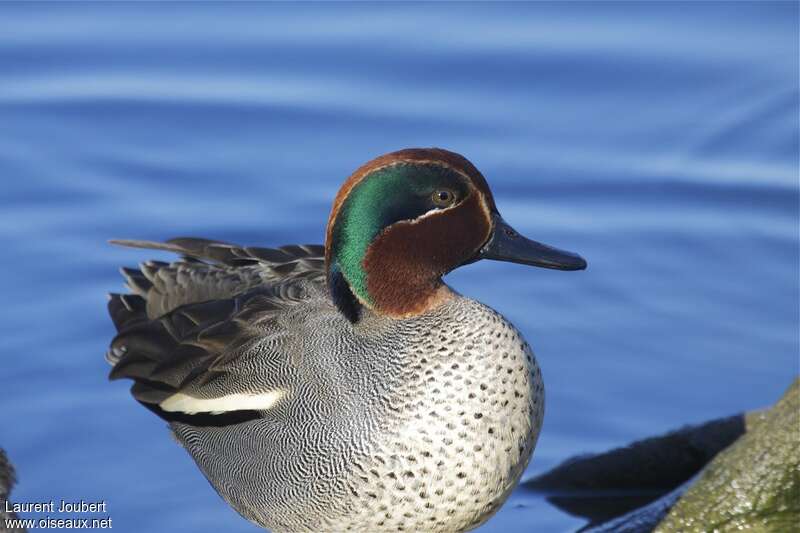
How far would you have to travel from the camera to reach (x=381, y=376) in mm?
4164

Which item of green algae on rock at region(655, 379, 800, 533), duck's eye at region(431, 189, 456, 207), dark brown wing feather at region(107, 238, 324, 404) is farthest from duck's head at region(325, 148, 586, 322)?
green algae on rock at region(655, 379, 800, 533)

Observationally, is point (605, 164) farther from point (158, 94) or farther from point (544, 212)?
point (158, 94)

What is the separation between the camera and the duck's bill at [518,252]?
433 cm

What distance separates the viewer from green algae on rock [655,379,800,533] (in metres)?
4.40

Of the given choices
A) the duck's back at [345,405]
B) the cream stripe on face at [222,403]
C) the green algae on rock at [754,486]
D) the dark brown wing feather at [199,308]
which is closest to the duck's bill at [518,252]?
the duck's back at [345,405]

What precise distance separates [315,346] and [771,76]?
426 centimetres

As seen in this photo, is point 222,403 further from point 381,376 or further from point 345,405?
point 381,376

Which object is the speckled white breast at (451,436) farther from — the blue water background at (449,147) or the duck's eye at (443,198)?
the blue water background at (449,147)

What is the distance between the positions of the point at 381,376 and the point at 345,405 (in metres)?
0.14

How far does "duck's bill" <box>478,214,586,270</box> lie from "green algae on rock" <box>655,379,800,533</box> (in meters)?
0.89

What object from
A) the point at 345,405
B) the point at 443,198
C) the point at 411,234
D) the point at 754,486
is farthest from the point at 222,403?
the point at 754,486

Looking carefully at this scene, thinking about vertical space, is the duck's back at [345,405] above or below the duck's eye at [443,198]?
below

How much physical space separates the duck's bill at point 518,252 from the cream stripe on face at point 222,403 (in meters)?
0.79

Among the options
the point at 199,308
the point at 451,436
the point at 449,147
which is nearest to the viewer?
the point at 451,436
